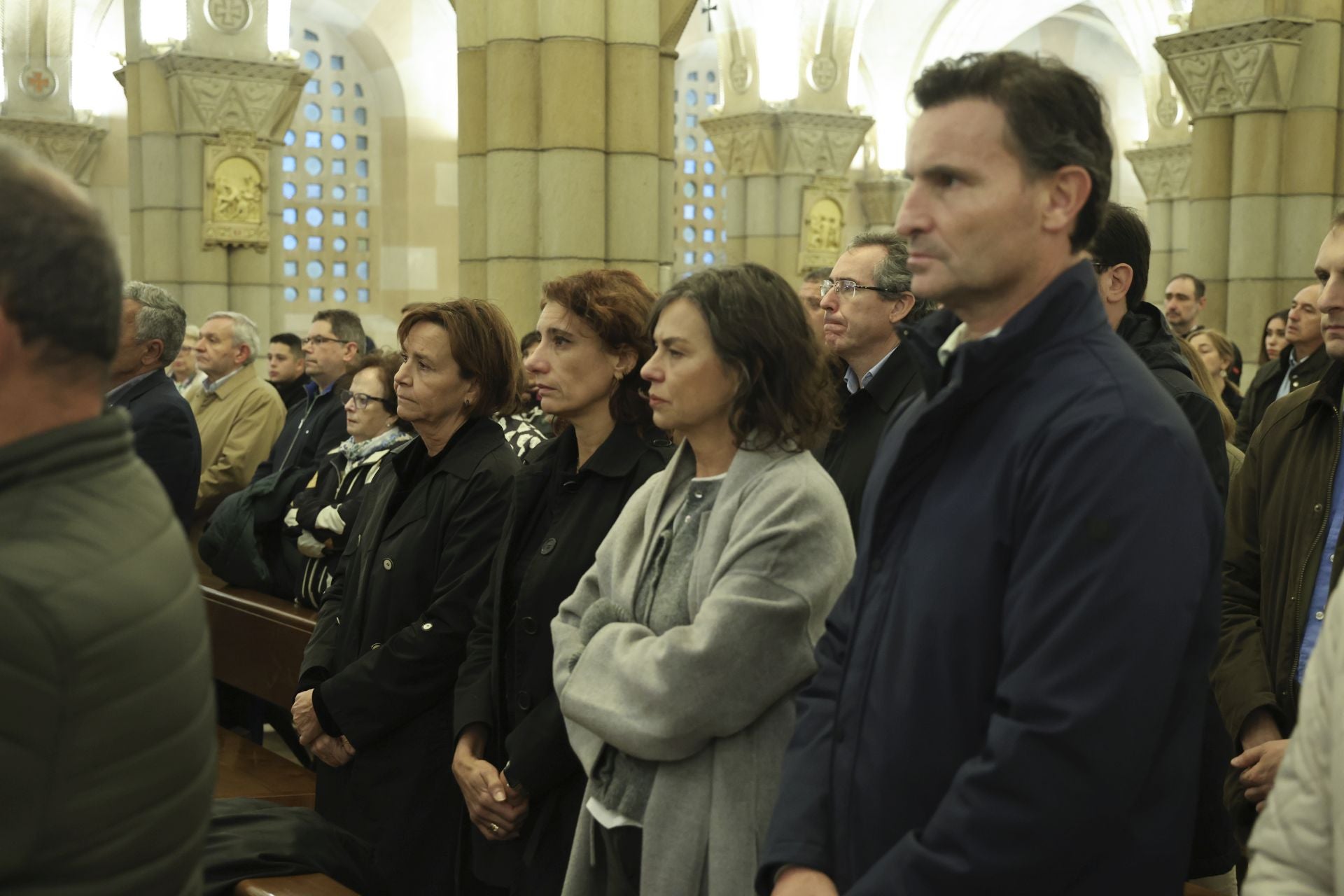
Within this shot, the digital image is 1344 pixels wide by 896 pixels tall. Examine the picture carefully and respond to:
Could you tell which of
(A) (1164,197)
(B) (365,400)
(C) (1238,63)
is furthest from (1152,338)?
(A) (1164,197)

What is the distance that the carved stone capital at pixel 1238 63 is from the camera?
900 centimetres

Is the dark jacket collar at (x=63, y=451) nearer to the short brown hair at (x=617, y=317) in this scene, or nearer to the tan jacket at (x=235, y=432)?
the short brown hair at (x=617, y=317)

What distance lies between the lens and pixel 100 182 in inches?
731

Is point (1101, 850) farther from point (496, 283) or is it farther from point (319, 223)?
point (319, 223)

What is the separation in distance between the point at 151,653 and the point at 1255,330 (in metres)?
8.93

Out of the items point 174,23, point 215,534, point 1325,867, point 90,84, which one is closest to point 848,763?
point 1325,867

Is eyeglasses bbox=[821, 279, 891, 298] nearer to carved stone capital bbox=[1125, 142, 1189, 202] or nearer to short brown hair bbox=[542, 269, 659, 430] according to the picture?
short brown hair bbox=[542, 269, 659, 430]

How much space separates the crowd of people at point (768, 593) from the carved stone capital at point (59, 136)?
14.6 m

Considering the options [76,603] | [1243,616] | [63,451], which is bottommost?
[1243,616]

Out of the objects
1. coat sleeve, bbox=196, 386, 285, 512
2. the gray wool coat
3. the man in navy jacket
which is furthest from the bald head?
coat sleeve, bbox=196, 386, 285, 512

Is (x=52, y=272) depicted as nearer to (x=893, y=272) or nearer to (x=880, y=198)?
(x=893, y=272)

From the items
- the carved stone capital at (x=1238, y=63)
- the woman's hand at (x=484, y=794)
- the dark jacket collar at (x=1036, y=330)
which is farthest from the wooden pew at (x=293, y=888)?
the carved stone capital at (x=1238, y=63)

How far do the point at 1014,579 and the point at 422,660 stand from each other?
205 cm

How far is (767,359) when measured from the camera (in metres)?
2.81
